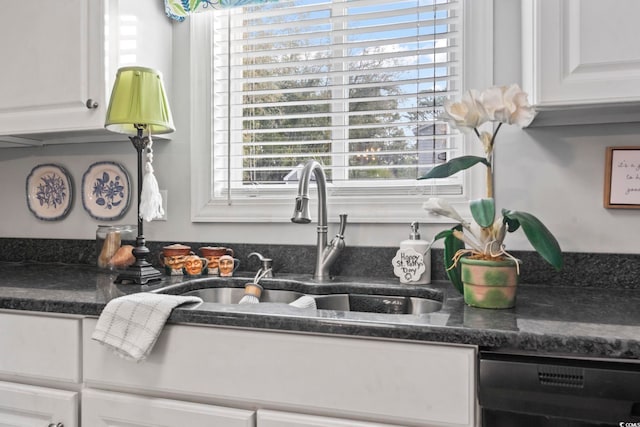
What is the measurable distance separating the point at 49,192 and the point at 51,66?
0.59 meters

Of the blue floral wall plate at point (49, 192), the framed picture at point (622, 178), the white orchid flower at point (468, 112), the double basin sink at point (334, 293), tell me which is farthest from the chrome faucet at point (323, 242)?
the blue floral wall plate at point (49, 192)

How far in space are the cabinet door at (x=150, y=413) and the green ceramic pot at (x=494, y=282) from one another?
0.58m

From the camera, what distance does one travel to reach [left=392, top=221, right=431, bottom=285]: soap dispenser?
1438mm

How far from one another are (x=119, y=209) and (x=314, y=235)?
2.61ft

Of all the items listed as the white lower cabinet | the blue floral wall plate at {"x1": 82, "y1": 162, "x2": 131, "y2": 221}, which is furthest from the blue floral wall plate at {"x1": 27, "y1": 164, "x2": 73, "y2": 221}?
the white lower cabinet

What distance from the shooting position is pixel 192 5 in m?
1.68

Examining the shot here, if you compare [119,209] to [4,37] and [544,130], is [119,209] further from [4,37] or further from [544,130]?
[544,130]

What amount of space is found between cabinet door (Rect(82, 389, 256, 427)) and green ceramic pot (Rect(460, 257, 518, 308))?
0.58 m

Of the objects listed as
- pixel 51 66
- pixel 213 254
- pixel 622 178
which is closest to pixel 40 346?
pixel 213 254

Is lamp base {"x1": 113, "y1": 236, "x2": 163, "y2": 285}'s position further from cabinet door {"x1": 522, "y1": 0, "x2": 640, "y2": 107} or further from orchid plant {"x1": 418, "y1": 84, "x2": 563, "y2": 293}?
cabinet door {"x1": 522, "y1": 0, "x2": 640, "y2": 107}

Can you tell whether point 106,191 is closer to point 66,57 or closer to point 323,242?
point 66,57

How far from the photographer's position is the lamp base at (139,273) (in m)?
1.42

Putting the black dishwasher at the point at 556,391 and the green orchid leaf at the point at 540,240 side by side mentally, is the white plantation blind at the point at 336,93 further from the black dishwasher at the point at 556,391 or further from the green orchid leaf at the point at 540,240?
the black dishwasher at the point at 556,391

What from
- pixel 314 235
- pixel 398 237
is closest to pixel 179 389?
pixel 314 235
